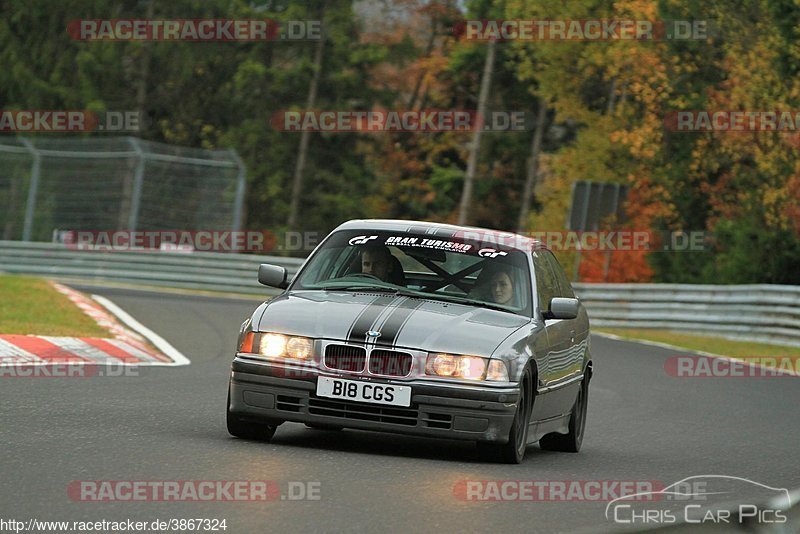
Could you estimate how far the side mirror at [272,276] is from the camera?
417 inches

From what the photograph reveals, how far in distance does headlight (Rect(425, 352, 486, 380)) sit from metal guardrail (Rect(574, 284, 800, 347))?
18.7 m

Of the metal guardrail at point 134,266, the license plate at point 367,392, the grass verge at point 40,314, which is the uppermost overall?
the license plate at point 367,392

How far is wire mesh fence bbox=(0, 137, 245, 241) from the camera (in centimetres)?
3575

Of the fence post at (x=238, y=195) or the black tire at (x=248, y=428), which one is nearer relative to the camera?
the black tire at (x=248, y=428)

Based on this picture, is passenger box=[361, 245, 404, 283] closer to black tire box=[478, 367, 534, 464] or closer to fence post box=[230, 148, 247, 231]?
black tire box=[478, 367, 534, 464]

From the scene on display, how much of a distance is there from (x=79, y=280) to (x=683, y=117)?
18438 millimetres

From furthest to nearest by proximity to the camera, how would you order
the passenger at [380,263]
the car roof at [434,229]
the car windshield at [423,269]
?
the car roof at [434,229]
the passenger at [380,263]
the car windshield at [423,269]

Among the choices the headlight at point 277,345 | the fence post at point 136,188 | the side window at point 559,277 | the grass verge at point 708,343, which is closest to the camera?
the headlight at point 277,345

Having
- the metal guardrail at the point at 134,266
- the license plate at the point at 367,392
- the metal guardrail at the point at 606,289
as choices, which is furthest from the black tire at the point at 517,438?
the metal guardrail at the point at 134,266

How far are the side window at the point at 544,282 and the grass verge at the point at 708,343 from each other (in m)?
13.8

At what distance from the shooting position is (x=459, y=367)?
9.22 m

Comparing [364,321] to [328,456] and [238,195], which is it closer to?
[328,456]

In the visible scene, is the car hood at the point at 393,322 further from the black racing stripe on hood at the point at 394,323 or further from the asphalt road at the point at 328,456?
the asphalt road at the point at 328,456

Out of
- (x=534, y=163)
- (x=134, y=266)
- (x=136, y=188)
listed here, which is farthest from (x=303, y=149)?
(x=136, y=188)
